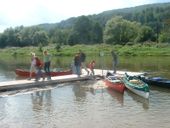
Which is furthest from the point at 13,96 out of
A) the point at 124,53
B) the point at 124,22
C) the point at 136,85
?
the point at 124,22

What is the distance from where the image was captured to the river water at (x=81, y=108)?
1895cm

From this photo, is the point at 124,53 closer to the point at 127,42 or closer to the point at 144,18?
the point at 127,42

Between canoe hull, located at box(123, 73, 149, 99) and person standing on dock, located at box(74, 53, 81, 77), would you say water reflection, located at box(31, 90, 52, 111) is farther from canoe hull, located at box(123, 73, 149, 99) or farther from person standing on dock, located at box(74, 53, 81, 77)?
canoe hull, located at box(123, 73, 149, 99)

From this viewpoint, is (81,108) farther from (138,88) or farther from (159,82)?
(159,82)

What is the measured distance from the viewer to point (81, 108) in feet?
72.8

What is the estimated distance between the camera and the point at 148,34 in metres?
109

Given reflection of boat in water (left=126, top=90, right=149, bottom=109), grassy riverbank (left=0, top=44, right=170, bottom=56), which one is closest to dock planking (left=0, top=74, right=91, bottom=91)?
reflection of boat in water (left=126, top=90, right=149, bottom=109)

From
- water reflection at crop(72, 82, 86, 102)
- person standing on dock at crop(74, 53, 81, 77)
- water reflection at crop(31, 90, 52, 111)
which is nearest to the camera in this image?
water reflection at crop(31, 90, 52, 111)

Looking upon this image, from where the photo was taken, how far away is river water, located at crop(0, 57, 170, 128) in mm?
18953

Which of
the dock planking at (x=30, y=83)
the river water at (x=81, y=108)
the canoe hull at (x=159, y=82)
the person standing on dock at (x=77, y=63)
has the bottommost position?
the river water at (x=81, y=108)

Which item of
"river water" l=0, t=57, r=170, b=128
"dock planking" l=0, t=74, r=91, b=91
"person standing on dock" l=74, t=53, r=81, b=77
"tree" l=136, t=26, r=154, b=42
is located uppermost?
"tree" l=136, t=26, r=154, b=42

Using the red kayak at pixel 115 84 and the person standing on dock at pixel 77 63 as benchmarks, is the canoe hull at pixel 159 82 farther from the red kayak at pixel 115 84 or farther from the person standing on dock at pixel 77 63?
the person standing on dock at pixel 77 63

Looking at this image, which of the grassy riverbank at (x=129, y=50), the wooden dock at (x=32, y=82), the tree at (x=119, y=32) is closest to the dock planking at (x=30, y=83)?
the wooden dock at (x=32, y=82)

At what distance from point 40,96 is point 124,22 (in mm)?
82827
